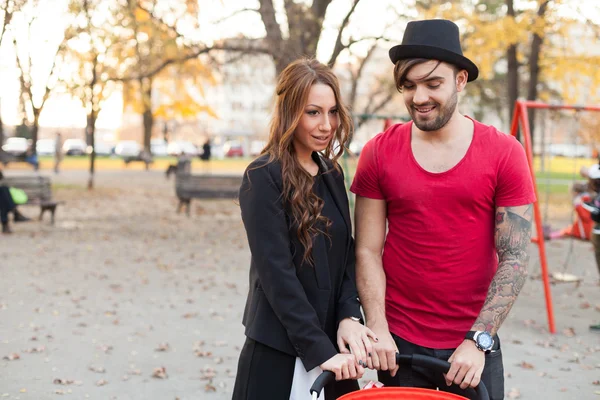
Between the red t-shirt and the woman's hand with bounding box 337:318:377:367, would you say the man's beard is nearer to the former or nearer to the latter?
the red t-shirt

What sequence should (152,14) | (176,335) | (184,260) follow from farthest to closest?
1. (152,14)
2. (184,260)
3. (176,335)

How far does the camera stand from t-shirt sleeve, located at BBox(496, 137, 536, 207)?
8.33 ft

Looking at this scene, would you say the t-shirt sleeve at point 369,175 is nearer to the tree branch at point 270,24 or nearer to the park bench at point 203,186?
the tree branch at point 270,24

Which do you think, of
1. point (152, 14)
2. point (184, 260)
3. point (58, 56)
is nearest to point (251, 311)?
point (184, 260)

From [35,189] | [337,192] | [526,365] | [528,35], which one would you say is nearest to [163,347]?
[526,365]

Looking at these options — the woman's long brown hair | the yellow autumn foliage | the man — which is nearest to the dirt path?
the man

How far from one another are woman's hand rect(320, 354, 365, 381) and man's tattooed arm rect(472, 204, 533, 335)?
417mm

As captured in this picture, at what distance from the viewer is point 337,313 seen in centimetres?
265

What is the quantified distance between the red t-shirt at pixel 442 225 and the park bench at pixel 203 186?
1405 cm

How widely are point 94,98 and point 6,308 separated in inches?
643

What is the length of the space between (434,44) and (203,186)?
1477 centimetres

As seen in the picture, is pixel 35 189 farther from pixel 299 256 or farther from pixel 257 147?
pixel 257 147

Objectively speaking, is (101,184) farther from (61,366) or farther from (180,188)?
(61,366)

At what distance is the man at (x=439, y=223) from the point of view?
2518mm
